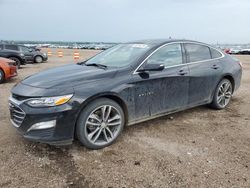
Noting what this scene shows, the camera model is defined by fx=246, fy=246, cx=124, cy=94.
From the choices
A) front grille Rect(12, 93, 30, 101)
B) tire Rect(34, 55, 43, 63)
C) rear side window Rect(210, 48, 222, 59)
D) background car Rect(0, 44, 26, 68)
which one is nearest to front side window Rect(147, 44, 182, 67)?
rear side window Rect(210, 48, 222, 59)

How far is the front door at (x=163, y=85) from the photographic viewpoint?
12.7 feet

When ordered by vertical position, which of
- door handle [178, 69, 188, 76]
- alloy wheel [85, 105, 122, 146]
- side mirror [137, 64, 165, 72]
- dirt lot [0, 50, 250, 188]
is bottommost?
dirt lot [0, 50, 250, 188]

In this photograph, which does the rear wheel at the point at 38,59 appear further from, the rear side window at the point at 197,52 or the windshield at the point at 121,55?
the rear side window at the point at 197,52

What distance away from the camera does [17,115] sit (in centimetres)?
336

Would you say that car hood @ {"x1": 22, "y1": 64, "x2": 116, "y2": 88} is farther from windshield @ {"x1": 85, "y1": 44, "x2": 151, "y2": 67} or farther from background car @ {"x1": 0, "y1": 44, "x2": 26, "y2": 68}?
background car @ {"x1": 0, "y1": 44, "x2": 26, "y2": 68}

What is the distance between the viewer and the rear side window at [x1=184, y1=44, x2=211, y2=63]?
184 inches

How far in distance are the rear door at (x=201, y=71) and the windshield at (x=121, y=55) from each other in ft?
3.26

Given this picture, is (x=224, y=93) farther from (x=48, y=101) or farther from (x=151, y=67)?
(x=48, y=101)

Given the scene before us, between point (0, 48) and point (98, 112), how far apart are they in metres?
13.6

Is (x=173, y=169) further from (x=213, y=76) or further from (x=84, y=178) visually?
(x=213, y=76)

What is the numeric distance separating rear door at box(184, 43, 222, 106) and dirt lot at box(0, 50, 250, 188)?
0.58 metres

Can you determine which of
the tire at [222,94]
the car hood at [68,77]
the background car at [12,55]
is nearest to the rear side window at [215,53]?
the tire at [222,94]

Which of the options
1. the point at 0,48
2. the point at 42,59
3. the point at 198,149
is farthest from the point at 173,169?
the point at 42,59

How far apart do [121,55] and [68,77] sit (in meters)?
1.23
